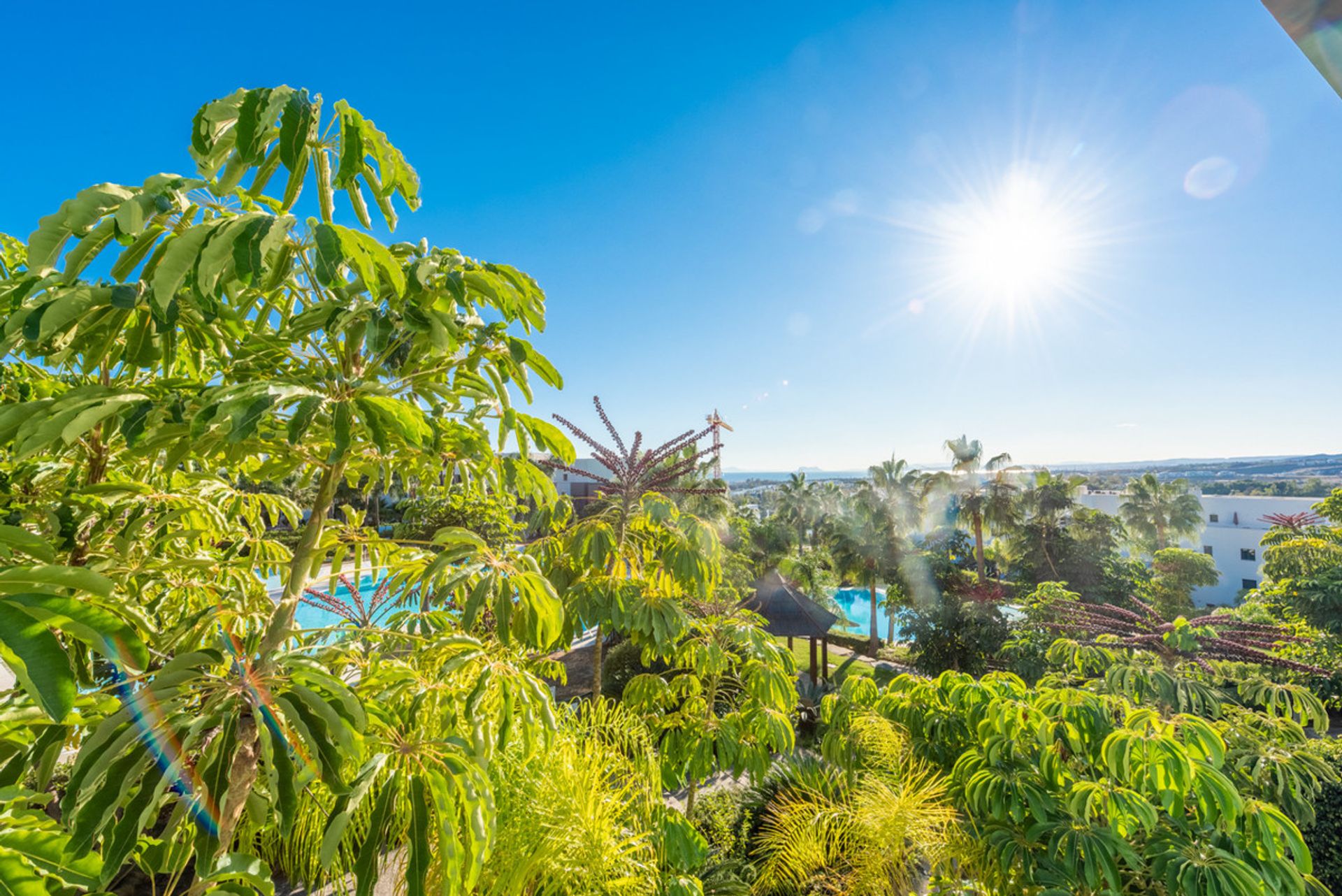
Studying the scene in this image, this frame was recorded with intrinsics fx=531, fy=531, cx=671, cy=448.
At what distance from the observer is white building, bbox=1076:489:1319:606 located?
109 ft

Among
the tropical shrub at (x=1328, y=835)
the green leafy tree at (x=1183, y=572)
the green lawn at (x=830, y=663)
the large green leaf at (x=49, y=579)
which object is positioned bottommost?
the green lawn at (x=830, y=663)

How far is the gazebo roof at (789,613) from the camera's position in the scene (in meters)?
12.8

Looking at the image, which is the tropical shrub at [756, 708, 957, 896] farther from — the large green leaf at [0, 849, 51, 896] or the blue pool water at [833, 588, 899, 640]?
the blue pool water at [833, 588, 899, 640]

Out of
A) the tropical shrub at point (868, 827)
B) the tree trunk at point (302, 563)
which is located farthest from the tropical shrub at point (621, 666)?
the tree trunk at point (302, 563)

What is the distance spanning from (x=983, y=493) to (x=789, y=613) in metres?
14.4

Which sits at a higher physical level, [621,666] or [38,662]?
[38,662]

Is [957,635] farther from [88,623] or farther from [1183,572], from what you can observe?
[88,623]

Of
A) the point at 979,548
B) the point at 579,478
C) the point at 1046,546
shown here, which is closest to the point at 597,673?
the point at 579,478

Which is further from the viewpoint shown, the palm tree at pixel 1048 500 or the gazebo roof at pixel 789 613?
the palm tree at pixel 1048 500

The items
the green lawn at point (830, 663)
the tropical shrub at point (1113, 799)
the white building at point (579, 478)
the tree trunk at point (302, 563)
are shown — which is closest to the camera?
the tree trunk at point (302, 563)

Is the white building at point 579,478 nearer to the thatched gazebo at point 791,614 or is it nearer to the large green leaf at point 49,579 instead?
the large green leaf at point 49,579

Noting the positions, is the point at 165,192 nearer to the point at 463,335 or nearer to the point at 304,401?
the point at 304,401

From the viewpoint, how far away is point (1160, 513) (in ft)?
111

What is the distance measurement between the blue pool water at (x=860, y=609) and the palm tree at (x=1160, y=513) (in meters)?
16.2
